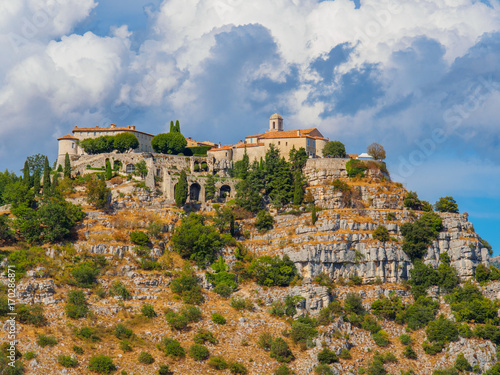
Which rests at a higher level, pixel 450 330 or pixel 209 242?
pixel 209 242

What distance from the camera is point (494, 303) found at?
73875 mm

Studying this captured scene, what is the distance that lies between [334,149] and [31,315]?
4776 centimetres

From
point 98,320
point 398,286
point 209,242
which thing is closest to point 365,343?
point 398,286

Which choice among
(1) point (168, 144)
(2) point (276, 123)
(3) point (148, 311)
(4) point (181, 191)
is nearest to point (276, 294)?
(3) point (148, 311)

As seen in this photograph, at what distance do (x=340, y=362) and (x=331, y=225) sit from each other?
17.8 metres

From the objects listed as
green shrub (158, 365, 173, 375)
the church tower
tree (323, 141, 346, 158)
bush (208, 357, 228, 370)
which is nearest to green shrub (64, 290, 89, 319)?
green shrub (158, 365, 173, 375)

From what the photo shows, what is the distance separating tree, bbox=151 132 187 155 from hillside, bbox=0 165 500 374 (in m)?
17.0

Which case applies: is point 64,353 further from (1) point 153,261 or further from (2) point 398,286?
(2) point 398,286

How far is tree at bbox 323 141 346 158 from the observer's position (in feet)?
320

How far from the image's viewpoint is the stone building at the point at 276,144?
331 feet

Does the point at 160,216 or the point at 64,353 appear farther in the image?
the point at 160,216

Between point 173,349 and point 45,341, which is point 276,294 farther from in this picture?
point 45,341

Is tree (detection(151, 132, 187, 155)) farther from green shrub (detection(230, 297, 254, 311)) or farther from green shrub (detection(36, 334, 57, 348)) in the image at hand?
green shrub (detection(36, 334, 57, 348))

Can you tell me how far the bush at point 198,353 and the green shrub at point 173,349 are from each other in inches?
29.1
